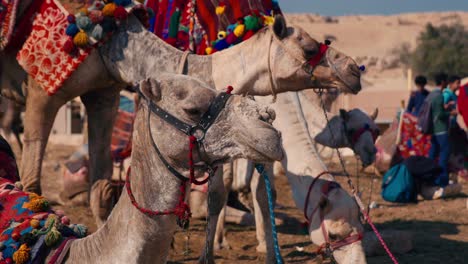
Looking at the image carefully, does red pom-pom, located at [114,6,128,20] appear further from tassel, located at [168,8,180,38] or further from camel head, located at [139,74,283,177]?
camel head, located at [139,74,283,177]

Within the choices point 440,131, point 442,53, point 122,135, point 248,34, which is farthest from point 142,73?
point 442,53

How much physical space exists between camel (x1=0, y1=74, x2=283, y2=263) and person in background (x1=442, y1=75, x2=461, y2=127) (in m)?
10.5

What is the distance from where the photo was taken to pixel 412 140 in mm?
14031

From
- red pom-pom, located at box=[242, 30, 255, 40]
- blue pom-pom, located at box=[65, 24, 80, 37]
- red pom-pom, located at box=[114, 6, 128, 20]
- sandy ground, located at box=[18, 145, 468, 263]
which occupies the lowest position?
sandy ground, located at box=[18, 145, 468, 263]

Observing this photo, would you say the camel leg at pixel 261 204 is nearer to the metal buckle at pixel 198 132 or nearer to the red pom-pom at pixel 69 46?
the red pom-pom at pixel 69 46

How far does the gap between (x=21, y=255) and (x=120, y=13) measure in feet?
12.7

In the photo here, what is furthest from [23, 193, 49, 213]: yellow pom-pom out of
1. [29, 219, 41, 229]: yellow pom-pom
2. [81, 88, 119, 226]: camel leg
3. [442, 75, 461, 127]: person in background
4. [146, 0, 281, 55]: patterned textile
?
[442, 75, 461, 127]: person in background

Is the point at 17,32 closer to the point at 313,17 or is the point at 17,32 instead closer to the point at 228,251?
the point at 228,251

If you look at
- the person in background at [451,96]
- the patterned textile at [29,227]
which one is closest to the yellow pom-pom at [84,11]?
the patterned textile at [29,227]

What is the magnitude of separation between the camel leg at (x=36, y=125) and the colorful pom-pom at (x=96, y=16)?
805 millimetres

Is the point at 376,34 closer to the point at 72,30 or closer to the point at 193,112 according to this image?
the point at 72,30

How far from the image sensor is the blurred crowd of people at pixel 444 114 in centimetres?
1262

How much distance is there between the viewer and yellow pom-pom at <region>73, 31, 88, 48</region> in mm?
6902

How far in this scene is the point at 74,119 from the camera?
23453 millimetres
